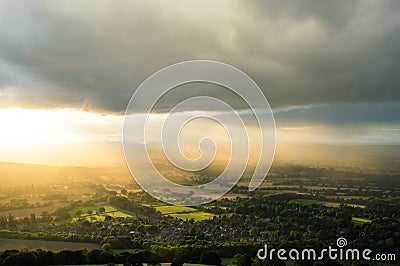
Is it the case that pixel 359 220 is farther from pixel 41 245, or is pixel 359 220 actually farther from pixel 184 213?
pixel 41 245

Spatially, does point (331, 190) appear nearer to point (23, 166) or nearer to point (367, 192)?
point (367, 192)

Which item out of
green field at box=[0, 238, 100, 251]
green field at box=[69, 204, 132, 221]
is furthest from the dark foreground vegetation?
green field at box=[0, 238, 100, 251]

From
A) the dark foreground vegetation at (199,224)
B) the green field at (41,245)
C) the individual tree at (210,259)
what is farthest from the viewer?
the green field at (41,245)

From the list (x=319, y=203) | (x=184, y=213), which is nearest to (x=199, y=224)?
(x=184, y=213)

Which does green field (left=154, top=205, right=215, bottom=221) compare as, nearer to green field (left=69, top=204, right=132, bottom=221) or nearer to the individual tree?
green field (left=69, top=204, right=132, bottom=221)

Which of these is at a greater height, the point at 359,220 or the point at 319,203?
the point at 319,203

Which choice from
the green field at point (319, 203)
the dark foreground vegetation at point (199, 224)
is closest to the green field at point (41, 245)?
the dark foreground vegetation at point (199, 224)

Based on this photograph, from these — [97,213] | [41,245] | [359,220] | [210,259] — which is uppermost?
[210,259]

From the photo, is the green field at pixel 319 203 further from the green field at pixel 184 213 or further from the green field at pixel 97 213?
the green field at pixel 97 213
